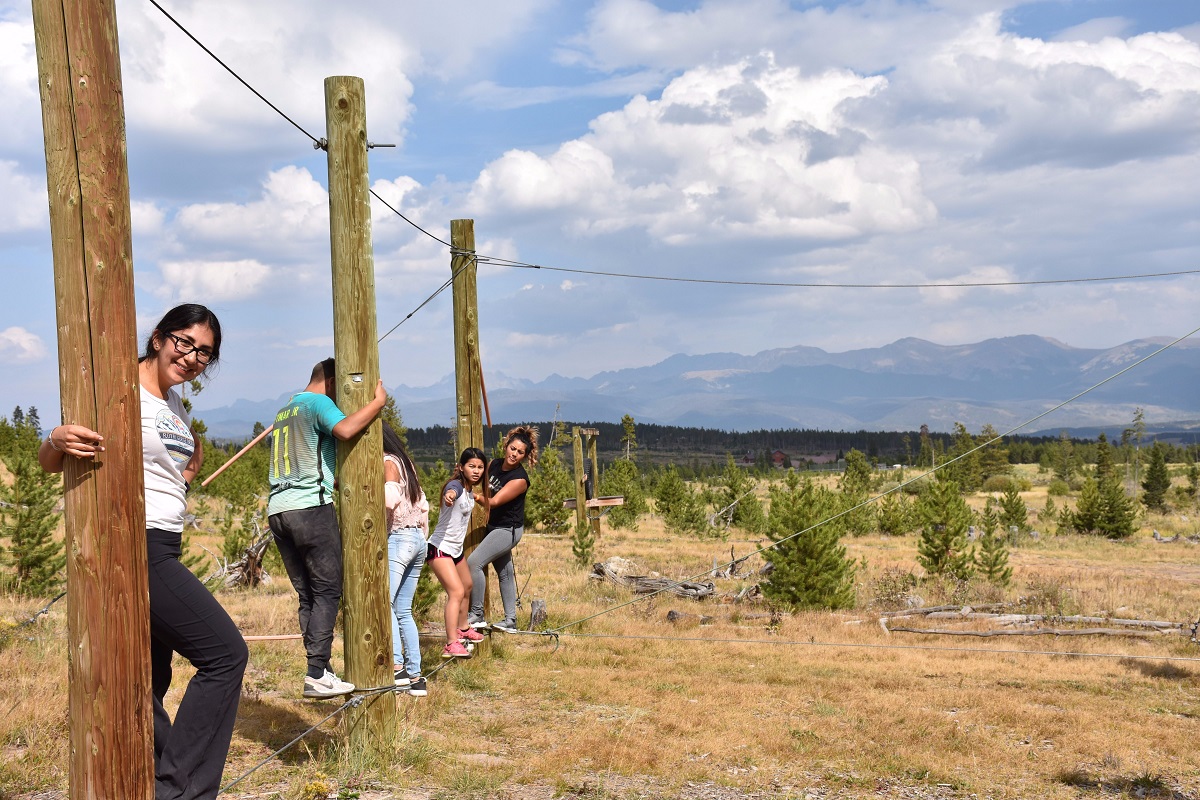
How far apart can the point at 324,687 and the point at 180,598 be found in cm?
188

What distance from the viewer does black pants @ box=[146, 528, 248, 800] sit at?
145 inches

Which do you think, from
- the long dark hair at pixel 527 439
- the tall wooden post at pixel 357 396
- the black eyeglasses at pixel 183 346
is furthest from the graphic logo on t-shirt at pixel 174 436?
the long dark hair at pixel 527 439

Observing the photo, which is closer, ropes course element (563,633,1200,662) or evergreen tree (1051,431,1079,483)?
ropes course element (563,633,1200,662)

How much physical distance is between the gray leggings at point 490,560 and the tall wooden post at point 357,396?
2601 mm

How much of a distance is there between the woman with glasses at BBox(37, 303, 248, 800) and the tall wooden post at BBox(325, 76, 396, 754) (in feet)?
5.01

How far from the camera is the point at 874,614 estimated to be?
1520 cm

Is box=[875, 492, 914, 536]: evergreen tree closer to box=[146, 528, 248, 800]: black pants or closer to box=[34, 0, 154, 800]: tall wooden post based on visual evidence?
box=[146, 528, 248, 800]: black pants

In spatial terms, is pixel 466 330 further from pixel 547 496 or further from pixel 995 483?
pixel 995 483

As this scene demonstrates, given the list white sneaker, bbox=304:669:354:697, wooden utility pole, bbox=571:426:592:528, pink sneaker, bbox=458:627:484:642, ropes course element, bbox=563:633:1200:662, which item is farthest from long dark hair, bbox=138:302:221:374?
wooden utility pole, bbox=571:426:592:528

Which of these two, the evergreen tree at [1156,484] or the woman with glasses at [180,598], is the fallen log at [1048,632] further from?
the evergreen tree at [1156,484]

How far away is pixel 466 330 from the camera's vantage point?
29.8 ft

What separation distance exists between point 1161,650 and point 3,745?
542 inches

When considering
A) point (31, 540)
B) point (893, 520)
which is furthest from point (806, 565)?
point (893, 520)

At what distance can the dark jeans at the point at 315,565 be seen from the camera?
5.10m
